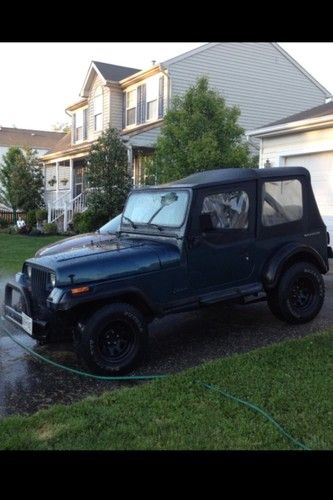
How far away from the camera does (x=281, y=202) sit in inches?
253

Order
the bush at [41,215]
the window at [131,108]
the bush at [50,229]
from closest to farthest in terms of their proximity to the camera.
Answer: the bush at [50,229] < the window at [131,108] < the bush at [41,215]

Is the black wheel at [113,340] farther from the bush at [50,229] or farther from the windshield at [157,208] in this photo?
the bush at [50,229]

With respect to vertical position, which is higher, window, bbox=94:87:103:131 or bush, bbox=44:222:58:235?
window, bbox=94:87:103:131

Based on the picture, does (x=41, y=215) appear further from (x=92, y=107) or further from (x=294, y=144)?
(x=294, y=144)

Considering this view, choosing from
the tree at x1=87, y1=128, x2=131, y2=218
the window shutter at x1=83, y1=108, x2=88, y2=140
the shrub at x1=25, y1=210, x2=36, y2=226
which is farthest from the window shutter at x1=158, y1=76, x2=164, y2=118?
the shrub at x1=25, y1=210, x2=36, y2=226

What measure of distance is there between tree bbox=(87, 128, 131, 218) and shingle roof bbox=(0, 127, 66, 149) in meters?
28.9

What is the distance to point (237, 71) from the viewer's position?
2211cm

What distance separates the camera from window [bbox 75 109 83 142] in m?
26.9

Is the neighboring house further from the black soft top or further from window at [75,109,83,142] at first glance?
the black soft top

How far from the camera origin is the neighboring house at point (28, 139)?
45.4 meters

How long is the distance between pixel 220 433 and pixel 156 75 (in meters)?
19.4

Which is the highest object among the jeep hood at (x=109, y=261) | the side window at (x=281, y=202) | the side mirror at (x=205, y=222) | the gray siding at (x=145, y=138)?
the gray siding at (x=145, y=138)

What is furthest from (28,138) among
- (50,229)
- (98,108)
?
(50,229)

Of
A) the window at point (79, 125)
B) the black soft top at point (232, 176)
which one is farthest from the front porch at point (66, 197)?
the black soft top at point (232, 176)
